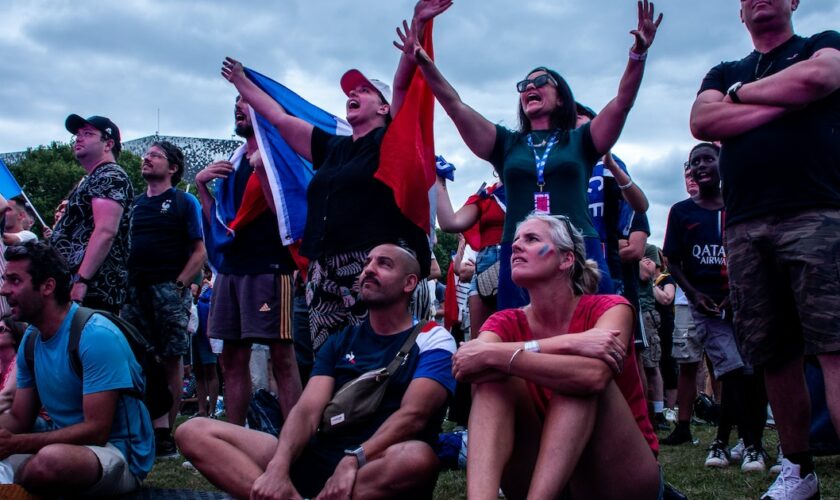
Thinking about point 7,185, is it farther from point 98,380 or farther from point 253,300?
point 98,380

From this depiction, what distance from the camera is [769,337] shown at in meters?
3.76

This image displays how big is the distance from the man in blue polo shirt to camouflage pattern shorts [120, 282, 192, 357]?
5.44ft

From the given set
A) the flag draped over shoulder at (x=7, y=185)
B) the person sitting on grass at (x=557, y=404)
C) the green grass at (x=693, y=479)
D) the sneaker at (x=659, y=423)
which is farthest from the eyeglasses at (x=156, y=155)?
the sneaker at (x=659, y=423)

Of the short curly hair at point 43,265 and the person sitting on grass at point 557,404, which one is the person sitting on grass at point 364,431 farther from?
the short curly hair at point 43,265

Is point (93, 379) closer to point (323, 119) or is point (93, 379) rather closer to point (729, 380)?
point (323, 119)

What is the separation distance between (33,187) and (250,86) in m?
45.1

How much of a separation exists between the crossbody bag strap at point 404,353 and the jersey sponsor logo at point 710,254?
279cm

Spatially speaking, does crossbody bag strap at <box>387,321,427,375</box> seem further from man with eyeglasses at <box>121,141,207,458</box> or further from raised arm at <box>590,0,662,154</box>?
man with eyeglasses at <box>121,141,207,458</box>

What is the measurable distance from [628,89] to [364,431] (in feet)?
6.69

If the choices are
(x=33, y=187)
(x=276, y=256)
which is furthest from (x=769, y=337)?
(x=33, y=187)

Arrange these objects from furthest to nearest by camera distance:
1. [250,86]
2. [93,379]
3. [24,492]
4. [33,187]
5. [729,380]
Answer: [33,187] < [729,380] < [250,86] < [93,379] < [24,492]

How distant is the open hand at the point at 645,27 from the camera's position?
3.92 metres

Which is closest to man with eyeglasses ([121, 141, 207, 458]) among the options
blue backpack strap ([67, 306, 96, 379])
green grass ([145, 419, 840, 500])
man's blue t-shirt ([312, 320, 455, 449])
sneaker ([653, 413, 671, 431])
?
green grass ([145, 419, 840, 500])

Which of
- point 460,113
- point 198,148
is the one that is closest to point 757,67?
point 460,113
